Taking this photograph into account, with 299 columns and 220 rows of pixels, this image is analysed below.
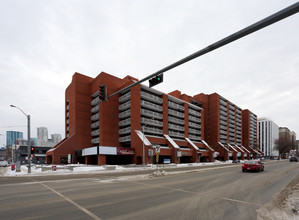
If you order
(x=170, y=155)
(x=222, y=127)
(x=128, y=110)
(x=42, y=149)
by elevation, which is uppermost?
(x=128, y=110)

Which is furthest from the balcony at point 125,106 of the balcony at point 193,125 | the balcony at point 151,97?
the balcony at point 193,125

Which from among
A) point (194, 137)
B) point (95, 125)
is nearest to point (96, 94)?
point (95, 125)

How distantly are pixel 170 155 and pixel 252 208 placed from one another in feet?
149

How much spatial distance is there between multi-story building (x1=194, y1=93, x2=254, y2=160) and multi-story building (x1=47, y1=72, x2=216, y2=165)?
88.8 ft

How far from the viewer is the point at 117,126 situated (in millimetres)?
48938

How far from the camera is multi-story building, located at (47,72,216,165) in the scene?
4462 centimetres

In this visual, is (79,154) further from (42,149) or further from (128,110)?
(42,149)

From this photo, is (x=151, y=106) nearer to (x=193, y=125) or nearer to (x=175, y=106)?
(x=175, y=106)

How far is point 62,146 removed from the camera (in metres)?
48.2

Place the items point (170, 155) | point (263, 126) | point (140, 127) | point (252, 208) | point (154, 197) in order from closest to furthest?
point (252, 208) → point (154, 197) → point (140, 127) → point (170, 155) → point (263, 126)

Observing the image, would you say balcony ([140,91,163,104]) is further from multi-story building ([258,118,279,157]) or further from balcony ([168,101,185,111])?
multi-story building ([258,118,279,157])

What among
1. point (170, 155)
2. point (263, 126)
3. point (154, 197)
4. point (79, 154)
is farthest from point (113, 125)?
point (263, 126)

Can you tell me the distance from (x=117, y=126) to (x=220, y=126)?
57.5 m

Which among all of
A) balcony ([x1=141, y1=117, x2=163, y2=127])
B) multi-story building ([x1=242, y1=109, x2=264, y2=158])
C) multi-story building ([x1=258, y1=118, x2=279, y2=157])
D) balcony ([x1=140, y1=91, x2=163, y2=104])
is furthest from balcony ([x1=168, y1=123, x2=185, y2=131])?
multi-story building ([x1=258, y1=118, x2=279, y2=157])
